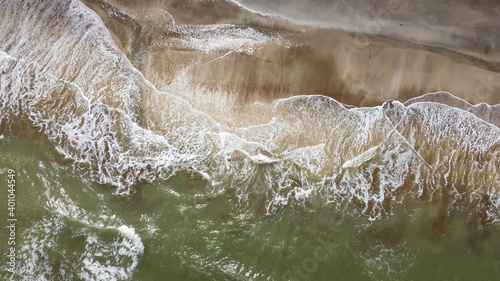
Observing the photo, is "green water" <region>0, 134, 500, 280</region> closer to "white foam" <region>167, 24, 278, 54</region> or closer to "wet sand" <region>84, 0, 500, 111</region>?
"wet sand" <region>84, 0, 500, 111</region>

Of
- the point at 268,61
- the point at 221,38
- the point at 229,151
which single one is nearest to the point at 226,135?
the point at 229,151

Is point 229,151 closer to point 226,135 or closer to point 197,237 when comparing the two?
point 226,135

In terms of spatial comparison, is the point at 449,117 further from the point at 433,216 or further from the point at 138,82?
the point at 138,82

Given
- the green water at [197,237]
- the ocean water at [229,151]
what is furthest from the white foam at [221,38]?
the green water at [197,237]

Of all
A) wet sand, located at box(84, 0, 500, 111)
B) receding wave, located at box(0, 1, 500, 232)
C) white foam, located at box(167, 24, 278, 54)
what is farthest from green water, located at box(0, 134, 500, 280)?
white foam, located at box(167, 24, 278, 54)

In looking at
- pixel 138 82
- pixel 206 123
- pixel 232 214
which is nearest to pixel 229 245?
pixel 232 214

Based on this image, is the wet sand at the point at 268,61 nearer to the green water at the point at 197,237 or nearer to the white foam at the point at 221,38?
the white foam at the point at 221,38
